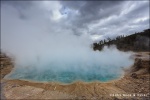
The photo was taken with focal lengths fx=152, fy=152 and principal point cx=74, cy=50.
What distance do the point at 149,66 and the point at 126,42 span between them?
114 ft

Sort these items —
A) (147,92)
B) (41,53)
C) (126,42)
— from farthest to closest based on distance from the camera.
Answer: (126,42) → (41,53) → (147,92)

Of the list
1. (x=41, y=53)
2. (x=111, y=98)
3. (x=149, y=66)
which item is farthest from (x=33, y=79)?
(x=41, y=53)

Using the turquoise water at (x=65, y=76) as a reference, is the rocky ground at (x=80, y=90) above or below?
below

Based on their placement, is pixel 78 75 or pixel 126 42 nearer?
pixel 78 75

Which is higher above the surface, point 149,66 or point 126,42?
point 126,42

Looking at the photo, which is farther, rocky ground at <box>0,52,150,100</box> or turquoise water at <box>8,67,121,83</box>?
turquoise water at <box>8,67,121,83</box>

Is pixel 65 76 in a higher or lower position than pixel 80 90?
higher

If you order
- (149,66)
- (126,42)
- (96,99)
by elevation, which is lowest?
(96,99)

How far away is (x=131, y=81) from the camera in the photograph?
9.33m

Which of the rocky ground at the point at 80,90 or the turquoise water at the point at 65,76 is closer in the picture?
the rocky ground at the point at 80,90

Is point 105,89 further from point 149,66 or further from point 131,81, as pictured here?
point 149,66

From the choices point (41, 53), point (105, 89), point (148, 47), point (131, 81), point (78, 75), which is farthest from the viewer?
point (148, 47)

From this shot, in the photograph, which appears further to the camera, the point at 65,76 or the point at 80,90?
the point at 65,76

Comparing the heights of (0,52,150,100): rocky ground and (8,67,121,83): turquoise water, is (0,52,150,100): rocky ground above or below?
below
